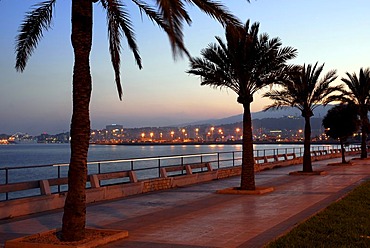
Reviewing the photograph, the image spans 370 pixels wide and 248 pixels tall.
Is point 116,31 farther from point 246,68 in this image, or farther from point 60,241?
point 246,68

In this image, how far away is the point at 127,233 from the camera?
1057 centimetres

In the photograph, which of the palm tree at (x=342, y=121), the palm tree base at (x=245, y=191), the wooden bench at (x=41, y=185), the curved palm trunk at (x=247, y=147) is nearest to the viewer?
the wooden bench at (x=41, y=185)

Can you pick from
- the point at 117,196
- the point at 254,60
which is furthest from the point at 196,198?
the point at 254,60

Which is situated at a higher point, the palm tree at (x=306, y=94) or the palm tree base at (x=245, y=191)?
the palm tree at (x=306, y=94)

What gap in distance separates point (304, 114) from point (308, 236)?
20492 mm

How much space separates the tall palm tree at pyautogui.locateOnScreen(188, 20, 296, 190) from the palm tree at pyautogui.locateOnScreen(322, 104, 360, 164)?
19558 millimetres

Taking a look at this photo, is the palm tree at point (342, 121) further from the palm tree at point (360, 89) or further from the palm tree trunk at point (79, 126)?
the palm tree trunk at point (79, 126)

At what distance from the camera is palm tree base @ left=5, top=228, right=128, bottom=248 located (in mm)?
9367

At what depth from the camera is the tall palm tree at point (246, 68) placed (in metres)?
19.9

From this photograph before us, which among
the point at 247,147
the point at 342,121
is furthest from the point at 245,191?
the point at 342,121

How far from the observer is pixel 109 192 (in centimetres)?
1759

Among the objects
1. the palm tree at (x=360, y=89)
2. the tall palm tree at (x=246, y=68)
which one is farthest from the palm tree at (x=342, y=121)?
the tall palm tree at (x=246, y=68)

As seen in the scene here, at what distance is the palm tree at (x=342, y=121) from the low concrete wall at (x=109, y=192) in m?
12.9

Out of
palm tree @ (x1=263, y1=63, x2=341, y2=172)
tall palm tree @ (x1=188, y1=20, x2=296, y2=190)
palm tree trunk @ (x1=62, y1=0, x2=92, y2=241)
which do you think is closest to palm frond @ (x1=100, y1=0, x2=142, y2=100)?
palm tree trunk @ (x1=62, y1=0, x2=92, y2=241)
